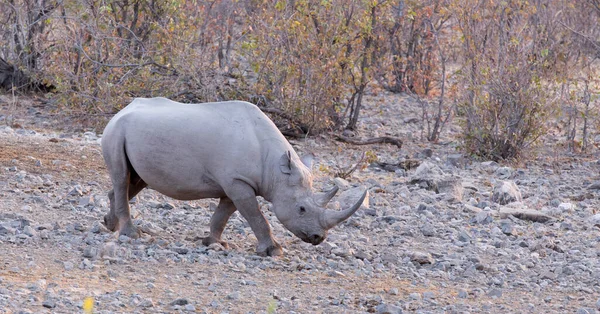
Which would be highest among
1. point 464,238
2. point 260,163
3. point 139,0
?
point 139,0

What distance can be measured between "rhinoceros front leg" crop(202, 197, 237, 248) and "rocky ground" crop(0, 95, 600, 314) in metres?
0.12

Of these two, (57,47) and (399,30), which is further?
(399,30)

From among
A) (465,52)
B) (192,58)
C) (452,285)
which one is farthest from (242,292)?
(465,52)

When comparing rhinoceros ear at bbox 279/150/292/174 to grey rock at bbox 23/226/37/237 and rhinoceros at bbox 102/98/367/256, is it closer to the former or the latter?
rhinoceros at bbox 102/98/367/256

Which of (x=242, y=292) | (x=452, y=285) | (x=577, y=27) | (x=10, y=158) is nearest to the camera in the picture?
(x=242, y=292)

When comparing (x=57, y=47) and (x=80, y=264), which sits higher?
(x=57, y=47)

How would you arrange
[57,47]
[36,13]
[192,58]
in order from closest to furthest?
[192,58] < [57,47] < [36,13]

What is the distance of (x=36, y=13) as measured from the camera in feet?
47.7

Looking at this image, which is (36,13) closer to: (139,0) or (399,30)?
(139,0)

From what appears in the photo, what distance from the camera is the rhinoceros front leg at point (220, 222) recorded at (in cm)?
736

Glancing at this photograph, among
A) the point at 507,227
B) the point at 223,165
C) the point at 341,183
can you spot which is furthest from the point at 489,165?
the point at 223,165

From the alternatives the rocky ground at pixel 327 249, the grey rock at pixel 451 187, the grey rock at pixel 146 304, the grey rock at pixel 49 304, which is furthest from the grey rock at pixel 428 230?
the grey rock at pixel 49 304

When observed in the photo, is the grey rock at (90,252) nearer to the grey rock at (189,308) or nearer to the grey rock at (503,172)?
the grey rock at (189,308)

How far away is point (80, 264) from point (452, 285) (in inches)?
104
